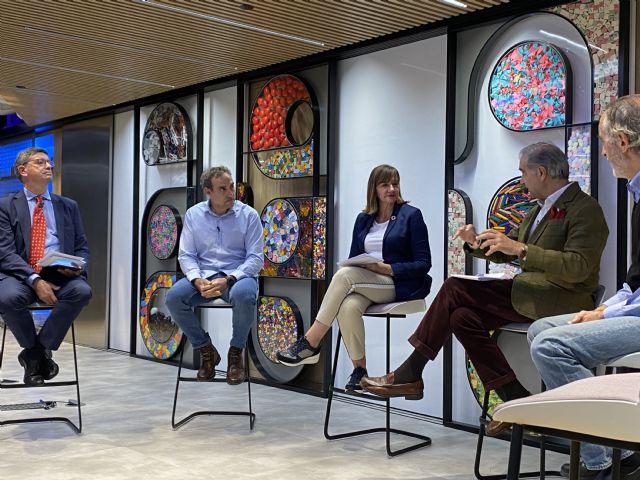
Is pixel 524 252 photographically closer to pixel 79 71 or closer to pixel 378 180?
pixel 378 180

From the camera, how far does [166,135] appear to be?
24.1ft

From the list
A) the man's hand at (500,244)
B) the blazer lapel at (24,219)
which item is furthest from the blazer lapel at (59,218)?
the man's hand at (500,244)

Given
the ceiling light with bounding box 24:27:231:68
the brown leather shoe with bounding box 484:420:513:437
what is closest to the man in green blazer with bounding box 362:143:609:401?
the brown leather shoe with bounding box 484:420:513:437

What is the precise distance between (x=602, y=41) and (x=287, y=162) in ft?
8.39

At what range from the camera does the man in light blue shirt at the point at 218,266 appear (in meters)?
4.66

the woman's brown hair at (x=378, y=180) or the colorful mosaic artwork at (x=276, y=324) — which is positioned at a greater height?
the woman's brown hair at (x=378, y=180)

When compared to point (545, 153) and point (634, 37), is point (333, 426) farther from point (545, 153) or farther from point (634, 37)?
point (634, 37)

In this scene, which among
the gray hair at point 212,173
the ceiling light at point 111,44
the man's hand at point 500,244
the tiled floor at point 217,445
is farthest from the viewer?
the ceiling light at point 111,44

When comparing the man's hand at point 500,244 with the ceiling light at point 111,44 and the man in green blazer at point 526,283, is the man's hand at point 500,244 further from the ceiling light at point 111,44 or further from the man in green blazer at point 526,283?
the ceiling light at point 111,44

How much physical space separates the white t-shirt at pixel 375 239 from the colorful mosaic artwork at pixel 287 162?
1334 millimetres

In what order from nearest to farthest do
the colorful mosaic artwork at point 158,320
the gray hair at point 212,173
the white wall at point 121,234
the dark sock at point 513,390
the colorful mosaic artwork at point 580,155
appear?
the dark sock at point 513,390
the colorful mosaic artwork at point 580,155
the gray hair at point 212,173
the colorful mosaic artwork at point 158,320
the white wall at point 121,234

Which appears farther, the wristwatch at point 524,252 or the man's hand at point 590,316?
the wristwatch at point 524,252

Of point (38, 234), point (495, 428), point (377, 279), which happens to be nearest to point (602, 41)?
point (377, 279)

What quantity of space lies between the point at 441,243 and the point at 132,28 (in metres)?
2.39
